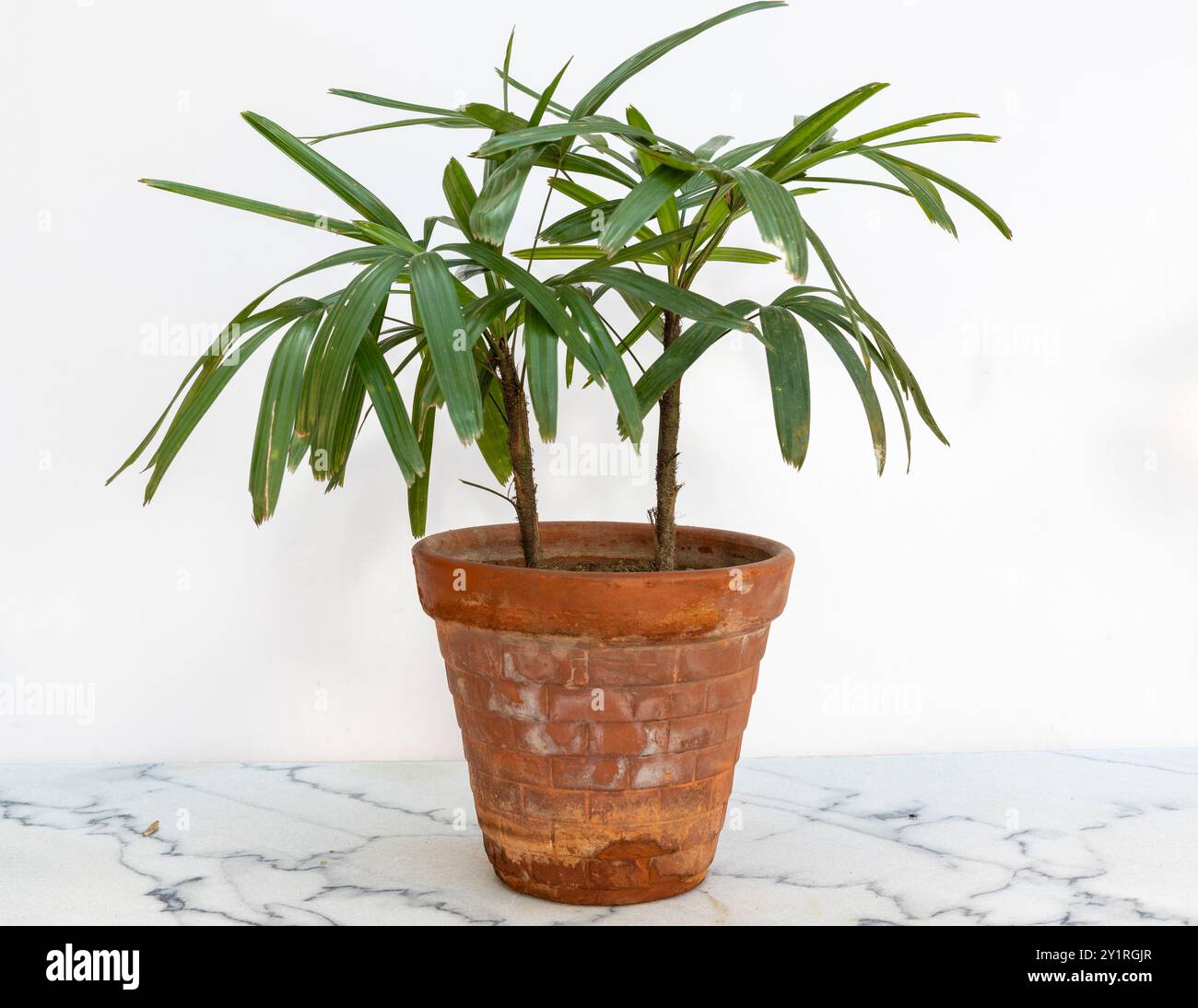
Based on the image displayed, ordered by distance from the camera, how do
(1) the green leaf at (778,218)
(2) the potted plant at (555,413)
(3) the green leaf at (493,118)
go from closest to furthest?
(1) the green leaf at (778,218)
(2) the potted plant at (555,413)
(3) the green leaf at (493,118)

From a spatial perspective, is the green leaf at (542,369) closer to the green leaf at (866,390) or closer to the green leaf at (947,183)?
the green leaf at (866,390)

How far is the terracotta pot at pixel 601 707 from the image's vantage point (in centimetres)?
131

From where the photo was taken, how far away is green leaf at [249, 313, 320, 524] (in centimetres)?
117

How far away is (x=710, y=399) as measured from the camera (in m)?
1.88

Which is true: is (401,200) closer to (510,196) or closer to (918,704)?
(510,196)

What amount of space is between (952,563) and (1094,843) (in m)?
0.50

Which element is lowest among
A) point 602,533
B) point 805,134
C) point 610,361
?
point 602,533

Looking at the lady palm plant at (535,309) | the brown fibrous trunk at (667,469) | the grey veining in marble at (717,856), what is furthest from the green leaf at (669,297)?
the grey veining in marble at (717,856)

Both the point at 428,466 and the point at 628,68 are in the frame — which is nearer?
the point at 628,68

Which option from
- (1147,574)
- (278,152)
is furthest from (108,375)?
(1147,574)

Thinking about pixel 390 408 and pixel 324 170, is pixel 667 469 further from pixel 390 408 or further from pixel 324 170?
pixel 324 170

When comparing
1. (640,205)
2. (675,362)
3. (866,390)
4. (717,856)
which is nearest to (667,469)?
(675,362)

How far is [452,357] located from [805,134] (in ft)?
1.45

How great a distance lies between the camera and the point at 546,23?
Answer: 1802mm
